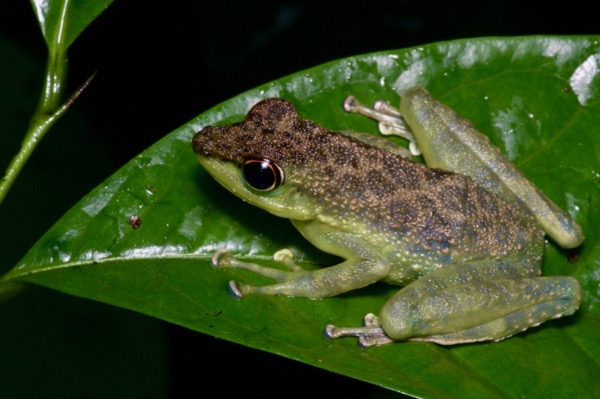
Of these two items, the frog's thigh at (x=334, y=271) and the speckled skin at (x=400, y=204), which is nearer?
the frog's thigh at (x=334, y=271)

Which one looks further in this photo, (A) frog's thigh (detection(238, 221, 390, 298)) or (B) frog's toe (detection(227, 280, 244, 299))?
(A) frog's thigh (detection(238, 221, 390, 298))

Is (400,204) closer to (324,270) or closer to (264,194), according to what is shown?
(324,270)

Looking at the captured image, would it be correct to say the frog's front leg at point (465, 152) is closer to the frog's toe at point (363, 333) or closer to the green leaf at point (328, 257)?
the green leaf at point (328, 257)

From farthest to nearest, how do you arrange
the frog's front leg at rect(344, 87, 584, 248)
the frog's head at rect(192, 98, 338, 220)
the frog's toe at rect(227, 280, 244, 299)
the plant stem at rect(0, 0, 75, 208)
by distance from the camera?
1. the frog's front leg at rect(344, 87, 584, 248)
2. the frog's head at rect(192, 98, 338, 220)
3. the frog's toe at rect(227, 280, 244, 299)
4. the plant stem at rect(0, 0, 75, 208)

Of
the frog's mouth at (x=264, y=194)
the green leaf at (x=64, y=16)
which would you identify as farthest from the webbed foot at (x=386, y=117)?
the green leaf at (x=64, y=16)

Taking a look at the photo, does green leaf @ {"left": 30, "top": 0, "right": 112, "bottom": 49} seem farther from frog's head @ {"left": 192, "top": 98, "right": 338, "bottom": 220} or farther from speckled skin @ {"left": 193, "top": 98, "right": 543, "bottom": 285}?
speckled skin @ {"left": 193, "top": 98, "right": 543, "bottom": 285}

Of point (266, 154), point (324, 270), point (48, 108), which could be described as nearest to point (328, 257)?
point (324, 270)

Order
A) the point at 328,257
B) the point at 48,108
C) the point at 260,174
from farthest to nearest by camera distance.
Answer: the point at 328,257 → the point at 260,174 → the point at 48,108

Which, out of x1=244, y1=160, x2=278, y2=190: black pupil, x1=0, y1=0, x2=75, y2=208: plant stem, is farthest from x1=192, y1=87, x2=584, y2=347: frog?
x1=0, y1=0, x2=75, y2=208: plant stem
